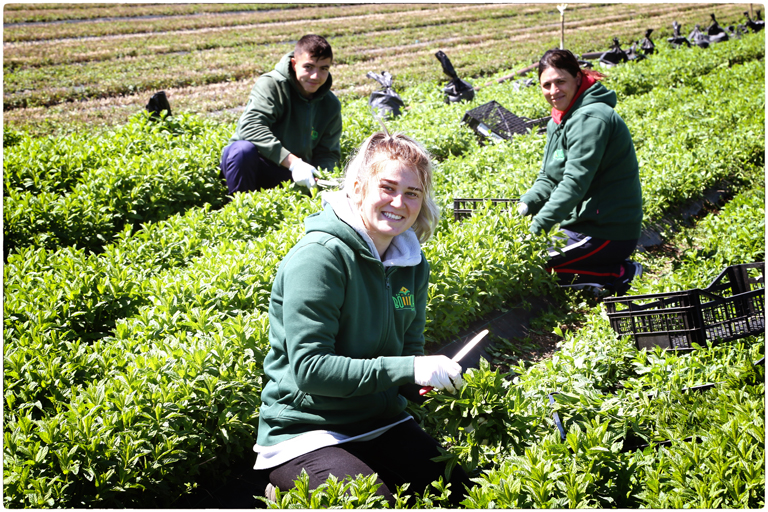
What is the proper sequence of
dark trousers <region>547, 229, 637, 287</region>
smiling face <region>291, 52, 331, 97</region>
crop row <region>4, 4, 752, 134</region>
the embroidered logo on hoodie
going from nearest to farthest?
the embroidered logo on hoodie, dark trousers <region>547, 229, 637, 287</region>, smiling face <region>291, 52, 331, 97</region>, crop row <region>4, 4, 752, 134</region>

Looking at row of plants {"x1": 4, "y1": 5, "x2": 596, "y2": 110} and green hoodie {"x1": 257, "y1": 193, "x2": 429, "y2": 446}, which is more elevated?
row of plants {"x1": 4, "y1": 5, "x2": 596, "y2": 110}

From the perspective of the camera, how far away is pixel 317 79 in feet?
17.9

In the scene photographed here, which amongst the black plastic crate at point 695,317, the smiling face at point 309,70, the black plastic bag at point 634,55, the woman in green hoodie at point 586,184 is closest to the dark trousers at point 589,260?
the woman in green hoodie at point 586,184

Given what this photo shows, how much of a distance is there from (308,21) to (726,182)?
19.4 metres

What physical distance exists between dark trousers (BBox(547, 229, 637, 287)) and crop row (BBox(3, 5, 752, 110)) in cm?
1019

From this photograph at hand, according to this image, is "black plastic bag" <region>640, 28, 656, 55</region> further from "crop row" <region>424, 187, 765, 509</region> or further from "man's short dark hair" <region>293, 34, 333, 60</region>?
"crop row" <region>424, 187, 765, 509</region>

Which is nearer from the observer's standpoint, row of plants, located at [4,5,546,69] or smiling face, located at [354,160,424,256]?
smiling face, located at [354,160,424,256]

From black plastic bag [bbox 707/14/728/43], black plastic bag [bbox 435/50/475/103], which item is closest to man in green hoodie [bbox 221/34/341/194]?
black plastic bag [bbox 435/50/475/103]

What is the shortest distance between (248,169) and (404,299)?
3.69 metres

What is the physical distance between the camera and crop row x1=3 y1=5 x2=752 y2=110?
12.9 metres

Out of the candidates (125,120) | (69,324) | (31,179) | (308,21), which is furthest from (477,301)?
(308,21)

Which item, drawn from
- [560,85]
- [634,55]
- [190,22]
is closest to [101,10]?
[190,22]

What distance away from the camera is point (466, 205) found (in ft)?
16.7

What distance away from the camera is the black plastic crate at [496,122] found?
8117 millimetres
